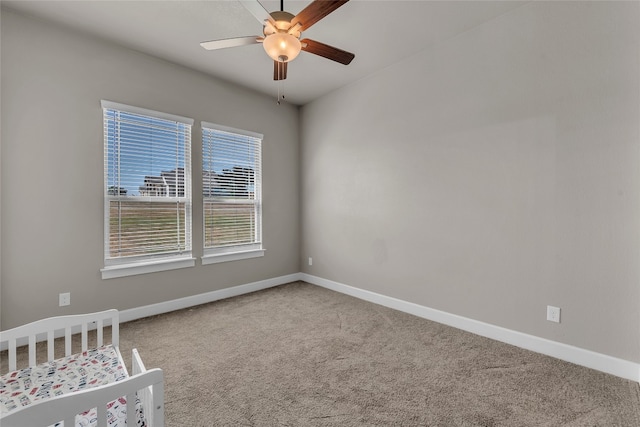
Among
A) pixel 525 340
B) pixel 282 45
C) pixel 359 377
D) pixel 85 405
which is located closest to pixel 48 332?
pixel 85 405

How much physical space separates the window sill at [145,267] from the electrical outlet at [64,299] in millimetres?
290

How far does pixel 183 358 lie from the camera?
7.42 ft

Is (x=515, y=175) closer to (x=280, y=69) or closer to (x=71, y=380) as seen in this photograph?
(x=280, y=69)

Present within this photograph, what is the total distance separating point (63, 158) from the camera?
2.60 metres

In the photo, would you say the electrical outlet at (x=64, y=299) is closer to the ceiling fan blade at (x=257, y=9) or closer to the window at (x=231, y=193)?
the window at (x=231, y=193)

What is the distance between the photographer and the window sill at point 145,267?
284cm

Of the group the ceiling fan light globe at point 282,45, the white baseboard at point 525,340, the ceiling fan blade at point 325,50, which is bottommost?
→ the white baseboard at point 525,340

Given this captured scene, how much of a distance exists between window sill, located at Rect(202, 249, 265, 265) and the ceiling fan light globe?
257 cm

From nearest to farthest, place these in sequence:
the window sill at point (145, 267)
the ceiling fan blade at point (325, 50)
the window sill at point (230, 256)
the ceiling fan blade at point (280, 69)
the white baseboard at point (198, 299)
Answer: the ceiling fan blade at point (325, 50) < the ceiling fan blade at point (280, 69) < the window sill at point (145, 267) < the white baseboard at point (198, 299) < the window sill at point (230, 256)

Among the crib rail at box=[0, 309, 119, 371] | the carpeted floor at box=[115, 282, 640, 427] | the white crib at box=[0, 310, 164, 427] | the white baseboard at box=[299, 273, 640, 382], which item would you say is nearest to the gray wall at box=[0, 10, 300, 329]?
the carpeted floor at box=[115, 282, 640, 427]

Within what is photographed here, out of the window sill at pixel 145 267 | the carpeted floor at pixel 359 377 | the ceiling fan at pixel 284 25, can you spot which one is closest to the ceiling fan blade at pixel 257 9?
the ceiling fan at pixel 284 25

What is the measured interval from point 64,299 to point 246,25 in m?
3.00

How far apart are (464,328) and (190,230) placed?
316 centimetres

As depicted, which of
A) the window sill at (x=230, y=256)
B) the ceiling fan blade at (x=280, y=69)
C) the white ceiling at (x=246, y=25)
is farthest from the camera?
the window sill at (x=230, y=256)
